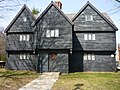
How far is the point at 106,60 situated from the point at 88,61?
2.54 metres

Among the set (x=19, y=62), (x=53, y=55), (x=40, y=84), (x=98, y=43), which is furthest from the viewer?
(x=19, y=62)

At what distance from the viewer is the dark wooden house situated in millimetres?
28734

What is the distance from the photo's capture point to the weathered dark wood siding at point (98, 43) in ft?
101

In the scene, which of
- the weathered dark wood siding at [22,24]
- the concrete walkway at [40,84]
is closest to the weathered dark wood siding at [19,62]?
the weathered dark wood siding at [22,24]

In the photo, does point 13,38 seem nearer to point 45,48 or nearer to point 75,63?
point 45,48

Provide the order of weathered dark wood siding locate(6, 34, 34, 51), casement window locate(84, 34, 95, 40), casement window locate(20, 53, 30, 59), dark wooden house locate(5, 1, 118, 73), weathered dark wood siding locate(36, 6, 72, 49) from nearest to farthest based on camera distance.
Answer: weathered dark wood siding locate(36, 6, 72, 49) → dark wooden house locate(5, 1, 118, 73) → casement window locate(84, 34, 95, 40) → weathered dark wood siding locate(6, 34, 34, 51) → casement window locate(20, 53, 30, 59)

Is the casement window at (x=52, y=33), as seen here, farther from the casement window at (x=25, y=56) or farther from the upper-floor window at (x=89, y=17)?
the casement window at (x=25, y=56)

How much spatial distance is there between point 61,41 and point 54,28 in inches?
80.3

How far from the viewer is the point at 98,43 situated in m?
31.1

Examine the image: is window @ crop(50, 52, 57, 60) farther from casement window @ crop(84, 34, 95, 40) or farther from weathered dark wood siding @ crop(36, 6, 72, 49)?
casement window @ crop(84, 34, 95, 40)

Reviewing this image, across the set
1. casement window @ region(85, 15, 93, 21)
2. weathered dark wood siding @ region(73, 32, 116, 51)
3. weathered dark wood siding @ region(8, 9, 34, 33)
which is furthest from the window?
casement window @ region(85, 15, 93, 21)

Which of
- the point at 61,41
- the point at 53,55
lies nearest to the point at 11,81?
the point at 53,55

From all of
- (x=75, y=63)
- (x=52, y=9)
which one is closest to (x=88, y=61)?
(x=75, y=63)

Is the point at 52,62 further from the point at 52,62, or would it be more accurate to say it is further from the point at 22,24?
the point at 22,24
